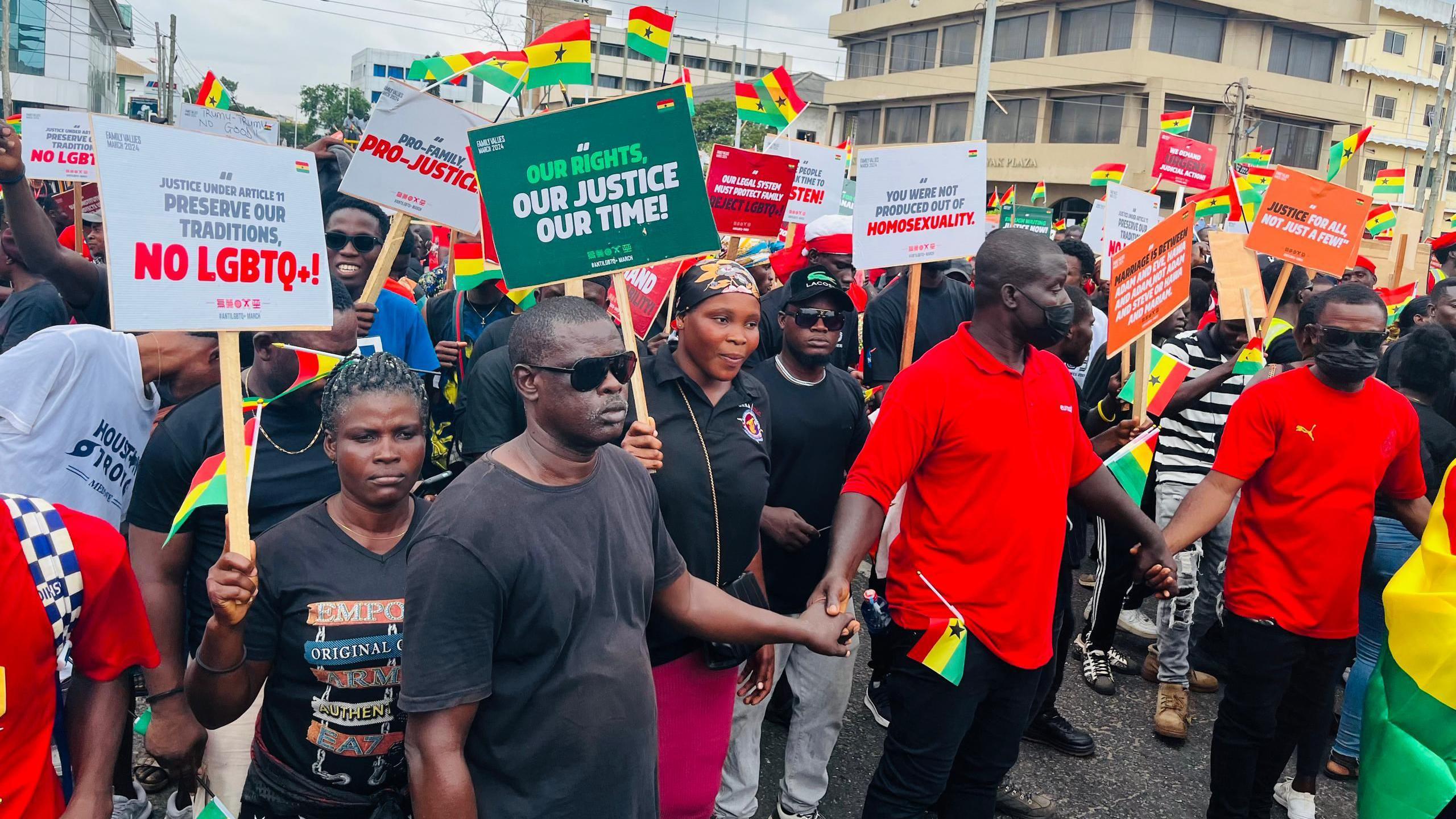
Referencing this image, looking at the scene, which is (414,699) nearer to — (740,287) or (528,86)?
(740,287)

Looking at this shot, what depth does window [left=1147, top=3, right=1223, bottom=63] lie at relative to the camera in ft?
128

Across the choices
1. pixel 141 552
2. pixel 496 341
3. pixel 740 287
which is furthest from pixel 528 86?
pixel 141 552

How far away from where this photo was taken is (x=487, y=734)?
2264 millimetres

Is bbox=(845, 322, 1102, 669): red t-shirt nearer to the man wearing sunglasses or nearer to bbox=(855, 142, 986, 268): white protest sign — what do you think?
the man wearing sunglasses

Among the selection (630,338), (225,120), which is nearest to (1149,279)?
(630,338)

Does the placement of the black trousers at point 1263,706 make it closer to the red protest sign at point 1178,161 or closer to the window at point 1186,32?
the red protest sign at point 1178,161

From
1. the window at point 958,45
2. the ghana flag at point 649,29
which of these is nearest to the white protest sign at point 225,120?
the ghana flag at point 649,29

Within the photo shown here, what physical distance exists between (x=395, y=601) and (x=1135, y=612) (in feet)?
17.0

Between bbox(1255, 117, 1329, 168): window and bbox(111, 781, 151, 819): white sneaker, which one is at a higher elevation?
bbox(1255, 117, 1329, 168): window

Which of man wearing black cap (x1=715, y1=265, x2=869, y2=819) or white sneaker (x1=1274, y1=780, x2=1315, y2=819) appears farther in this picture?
white sneaker (x1=1274, y1=780, x2=1315, y2=819)

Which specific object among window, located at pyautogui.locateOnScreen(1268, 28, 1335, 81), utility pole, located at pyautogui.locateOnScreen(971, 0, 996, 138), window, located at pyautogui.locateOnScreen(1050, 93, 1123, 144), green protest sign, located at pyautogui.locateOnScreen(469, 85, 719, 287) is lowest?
green protest sign, located at pyautogui.locateOnScreen(469, 85, 719, 287)

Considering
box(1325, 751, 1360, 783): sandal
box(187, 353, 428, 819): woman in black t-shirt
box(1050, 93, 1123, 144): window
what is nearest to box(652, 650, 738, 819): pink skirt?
box(187, 353, 428, 819): woman in black t-shirt

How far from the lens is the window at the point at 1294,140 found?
42.1 metres

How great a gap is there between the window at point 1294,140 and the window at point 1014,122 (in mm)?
8711
